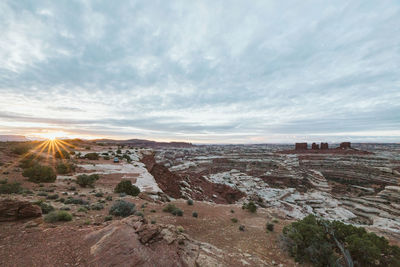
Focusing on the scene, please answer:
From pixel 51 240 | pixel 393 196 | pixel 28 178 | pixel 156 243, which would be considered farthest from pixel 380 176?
pixel 28 178

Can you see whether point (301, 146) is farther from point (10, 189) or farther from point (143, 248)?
point (10, 189)

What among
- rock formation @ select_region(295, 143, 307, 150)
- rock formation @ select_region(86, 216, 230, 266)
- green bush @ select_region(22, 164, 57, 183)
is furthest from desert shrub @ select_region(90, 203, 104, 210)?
rock formation @ select_region(295, 143, 307, 150)

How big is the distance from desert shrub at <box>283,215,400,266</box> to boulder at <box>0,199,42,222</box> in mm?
11008

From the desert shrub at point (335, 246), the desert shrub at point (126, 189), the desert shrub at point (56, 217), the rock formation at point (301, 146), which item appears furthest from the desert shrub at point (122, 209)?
the rock formation at point (301, 146)

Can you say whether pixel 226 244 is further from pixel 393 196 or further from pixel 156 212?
pixel 393 196

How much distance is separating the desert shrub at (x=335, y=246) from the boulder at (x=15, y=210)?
1101 cm

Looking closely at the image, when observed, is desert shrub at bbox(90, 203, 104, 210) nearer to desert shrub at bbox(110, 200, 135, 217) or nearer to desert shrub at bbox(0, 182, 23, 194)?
desert shrub at bbox(110, 200, 135, 217)

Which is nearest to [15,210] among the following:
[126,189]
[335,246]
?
[126,189]

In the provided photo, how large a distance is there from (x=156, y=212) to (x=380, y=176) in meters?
62.1

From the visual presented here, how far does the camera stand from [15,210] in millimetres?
6406

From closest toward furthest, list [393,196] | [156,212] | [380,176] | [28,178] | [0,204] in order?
→ [0,204], [156,212], [28,178], [393,196], [380,176]

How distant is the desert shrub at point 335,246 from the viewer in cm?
600

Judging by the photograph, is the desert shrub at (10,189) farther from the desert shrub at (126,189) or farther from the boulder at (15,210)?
the boulder at (15,210)

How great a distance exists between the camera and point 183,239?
6074 millimetres
